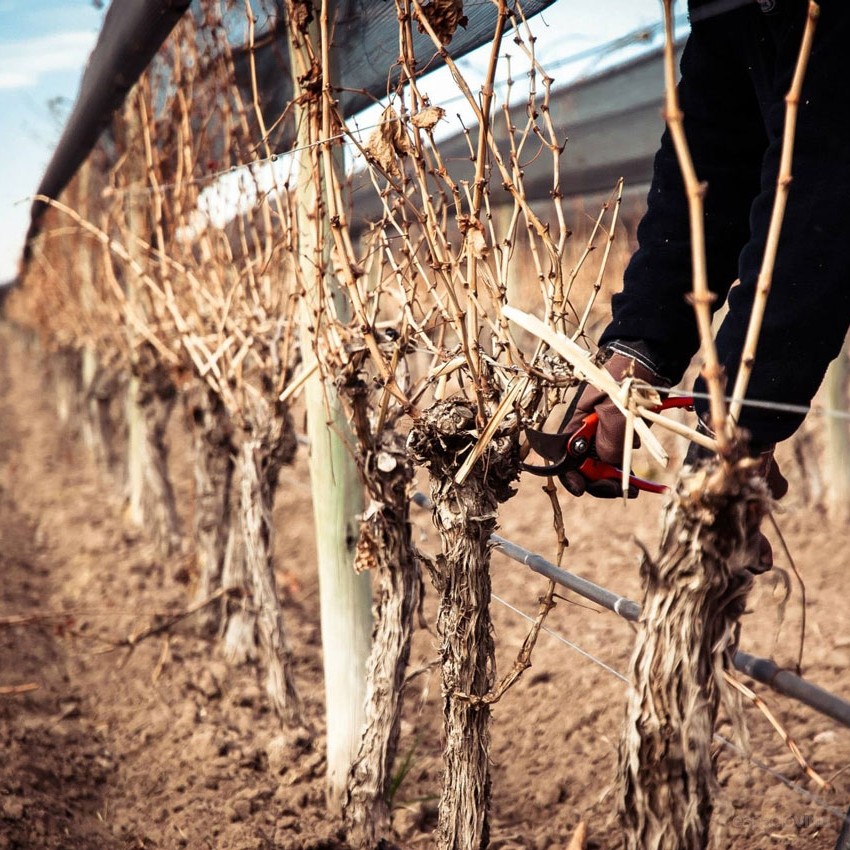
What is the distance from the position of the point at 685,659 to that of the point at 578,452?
1.50 ft

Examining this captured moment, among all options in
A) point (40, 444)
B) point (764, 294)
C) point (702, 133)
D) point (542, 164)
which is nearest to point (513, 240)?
point (702, 133)

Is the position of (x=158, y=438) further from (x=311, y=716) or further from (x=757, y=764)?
(x=757, y=764)

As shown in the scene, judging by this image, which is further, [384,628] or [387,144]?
[384,628]

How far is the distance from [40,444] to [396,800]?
9499mm

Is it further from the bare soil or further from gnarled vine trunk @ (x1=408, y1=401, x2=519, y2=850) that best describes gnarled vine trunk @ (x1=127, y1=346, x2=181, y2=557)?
gnarled vine trunk @ (x1=408, y1=401, x2=519, y2=850)

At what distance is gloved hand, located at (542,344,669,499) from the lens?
155cm

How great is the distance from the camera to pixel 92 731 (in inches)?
129

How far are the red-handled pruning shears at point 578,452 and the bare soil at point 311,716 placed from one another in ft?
0.90

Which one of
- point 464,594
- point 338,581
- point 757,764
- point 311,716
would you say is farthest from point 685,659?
point 311,716

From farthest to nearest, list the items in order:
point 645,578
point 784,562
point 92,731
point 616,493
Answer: point 784,562
point 92,731
point 616,493
point 645,578

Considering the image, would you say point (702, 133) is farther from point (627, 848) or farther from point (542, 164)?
point (542, 164)

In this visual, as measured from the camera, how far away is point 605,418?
1549mm

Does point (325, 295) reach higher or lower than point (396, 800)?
higher

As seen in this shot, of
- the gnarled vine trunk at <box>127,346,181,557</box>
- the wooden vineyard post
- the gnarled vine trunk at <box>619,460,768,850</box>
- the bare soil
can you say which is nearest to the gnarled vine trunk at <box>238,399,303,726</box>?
the bare soil
